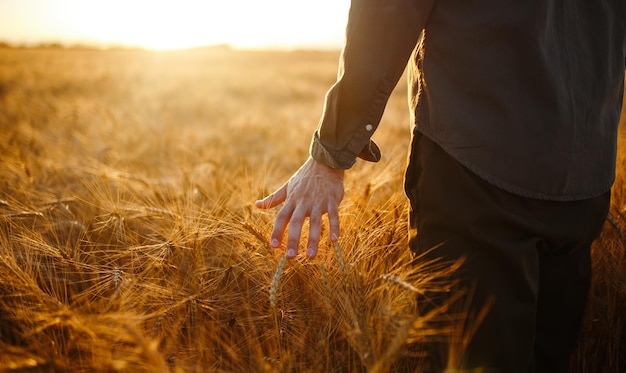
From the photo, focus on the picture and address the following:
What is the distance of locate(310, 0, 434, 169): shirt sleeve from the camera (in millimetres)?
792

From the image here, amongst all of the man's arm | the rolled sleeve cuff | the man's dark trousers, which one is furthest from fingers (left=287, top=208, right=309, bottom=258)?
the man's dark trousers

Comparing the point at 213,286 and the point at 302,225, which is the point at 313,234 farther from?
the point at 213,286

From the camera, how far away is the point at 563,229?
2.82 ft

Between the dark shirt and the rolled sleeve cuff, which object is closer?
the dark shirt

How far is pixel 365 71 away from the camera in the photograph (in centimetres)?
83

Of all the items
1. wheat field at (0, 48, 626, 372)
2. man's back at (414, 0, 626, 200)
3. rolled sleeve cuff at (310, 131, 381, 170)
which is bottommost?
wheat field at (0, 48, 626, 372)

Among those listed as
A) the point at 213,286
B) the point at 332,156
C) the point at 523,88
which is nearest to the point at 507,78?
the point at 523,88

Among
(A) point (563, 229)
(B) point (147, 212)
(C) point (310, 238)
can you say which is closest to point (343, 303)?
(C) point (310, 238)

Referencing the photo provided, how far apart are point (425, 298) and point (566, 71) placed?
1.83 feet

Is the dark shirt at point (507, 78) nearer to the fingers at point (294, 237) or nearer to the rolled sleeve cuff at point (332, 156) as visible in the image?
the rolled sleeve cuff at point (332, 156)

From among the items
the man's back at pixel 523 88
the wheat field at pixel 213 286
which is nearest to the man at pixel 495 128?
the man's back at pixel 523 88

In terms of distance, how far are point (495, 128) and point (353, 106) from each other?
0.94 ft

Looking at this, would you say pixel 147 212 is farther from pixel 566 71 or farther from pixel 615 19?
pixel 615 19

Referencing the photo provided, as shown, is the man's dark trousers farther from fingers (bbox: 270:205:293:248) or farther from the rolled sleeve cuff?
fingers (bbox: 270:205:293:248)
